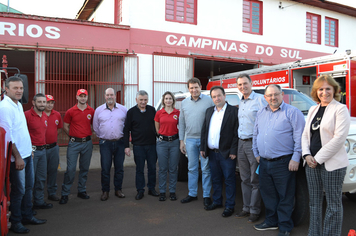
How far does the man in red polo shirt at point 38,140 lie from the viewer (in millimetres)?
4520

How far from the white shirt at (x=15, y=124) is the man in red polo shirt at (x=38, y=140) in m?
0.74

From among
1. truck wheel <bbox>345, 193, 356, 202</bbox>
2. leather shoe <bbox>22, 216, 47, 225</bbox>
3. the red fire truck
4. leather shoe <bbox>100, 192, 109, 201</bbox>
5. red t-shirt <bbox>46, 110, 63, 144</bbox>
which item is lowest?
leather shoe <bbox>22, 216, 47, 225</bbox>

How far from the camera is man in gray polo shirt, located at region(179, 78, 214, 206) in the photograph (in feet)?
15.2

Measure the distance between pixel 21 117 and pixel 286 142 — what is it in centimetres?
332

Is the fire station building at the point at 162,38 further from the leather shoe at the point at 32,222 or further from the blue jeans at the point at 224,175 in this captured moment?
the blue jeans at the point at 224,175

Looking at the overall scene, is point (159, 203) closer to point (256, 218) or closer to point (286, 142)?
point (256, 218)

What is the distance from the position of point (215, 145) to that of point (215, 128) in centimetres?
25

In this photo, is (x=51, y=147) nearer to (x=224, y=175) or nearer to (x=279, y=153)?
(x=224, y=175)

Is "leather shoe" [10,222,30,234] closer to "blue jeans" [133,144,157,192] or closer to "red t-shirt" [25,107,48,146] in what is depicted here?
"red t-shirt" [25,107,48,146]

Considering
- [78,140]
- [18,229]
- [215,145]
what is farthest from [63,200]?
[215,145]

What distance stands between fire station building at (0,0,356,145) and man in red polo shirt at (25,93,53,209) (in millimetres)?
5819

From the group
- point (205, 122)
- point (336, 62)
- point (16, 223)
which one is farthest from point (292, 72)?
point (16, 223)

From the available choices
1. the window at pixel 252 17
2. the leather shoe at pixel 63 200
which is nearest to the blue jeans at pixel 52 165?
the leather shoe at pixel 63 200

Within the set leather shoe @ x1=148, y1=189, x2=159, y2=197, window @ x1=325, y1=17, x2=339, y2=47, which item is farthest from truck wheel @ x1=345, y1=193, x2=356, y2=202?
window @ x1=325, y1=17, x2=339, y2=47
